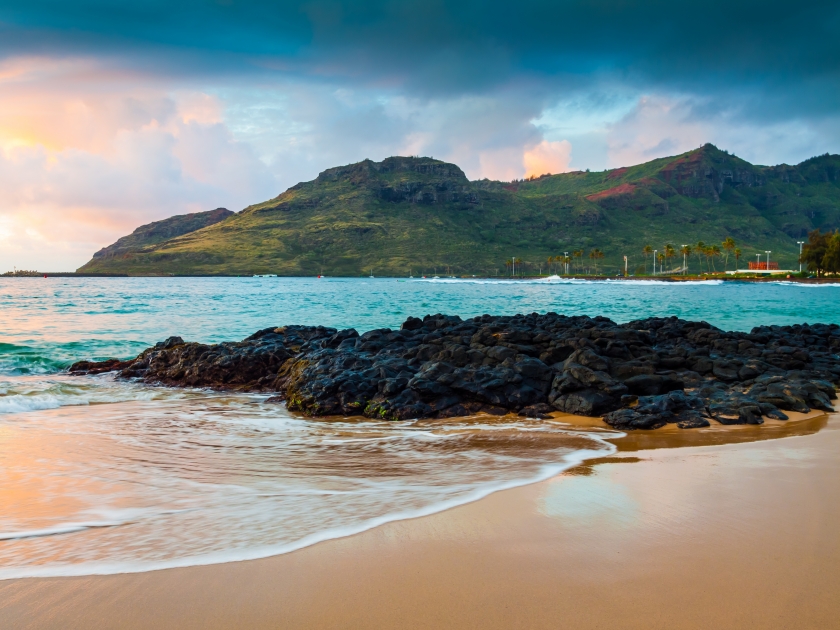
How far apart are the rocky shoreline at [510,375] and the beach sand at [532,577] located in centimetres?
432

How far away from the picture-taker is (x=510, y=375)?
35.6 ft

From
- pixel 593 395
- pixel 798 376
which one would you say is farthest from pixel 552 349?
pixel 798 376

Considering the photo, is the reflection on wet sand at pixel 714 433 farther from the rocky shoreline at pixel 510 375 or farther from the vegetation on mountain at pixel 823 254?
the vegetation on mountain at pixel 823 254

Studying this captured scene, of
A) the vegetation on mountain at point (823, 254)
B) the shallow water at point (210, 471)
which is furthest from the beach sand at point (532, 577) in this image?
the vegetation on mountain at point (823, 254)

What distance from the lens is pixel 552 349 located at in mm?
13148

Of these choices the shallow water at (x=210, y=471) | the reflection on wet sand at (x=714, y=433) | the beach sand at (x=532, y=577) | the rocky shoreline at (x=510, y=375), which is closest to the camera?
the beach sand at (x=532, y=577)

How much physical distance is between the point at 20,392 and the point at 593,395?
426 inches

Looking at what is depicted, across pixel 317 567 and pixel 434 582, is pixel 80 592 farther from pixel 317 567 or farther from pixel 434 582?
pixel 434 582

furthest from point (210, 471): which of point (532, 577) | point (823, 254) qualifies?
point (823, 254)

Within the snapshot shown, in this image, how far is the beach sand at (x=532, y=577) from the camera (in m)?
3.25

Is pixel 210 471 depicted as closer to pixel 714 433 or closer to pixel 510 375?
pixel 510 375

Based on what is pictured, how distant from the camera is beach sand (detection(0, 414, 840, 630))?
128 inches

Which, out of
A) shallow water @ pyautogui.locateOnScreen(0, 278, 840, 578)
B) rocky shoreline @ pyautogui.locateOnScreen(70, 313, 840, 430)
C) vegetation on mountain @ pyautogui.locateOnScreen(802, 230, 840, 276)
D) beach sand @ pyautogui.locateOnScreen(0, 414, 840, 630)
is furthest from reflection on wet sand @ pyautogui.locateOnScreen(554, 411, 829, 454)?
vegetation on mountain @ pyautogui.locateOnScreen(802, 230, 840, 276)

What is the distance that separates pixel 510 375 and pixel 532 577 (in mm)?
7250
